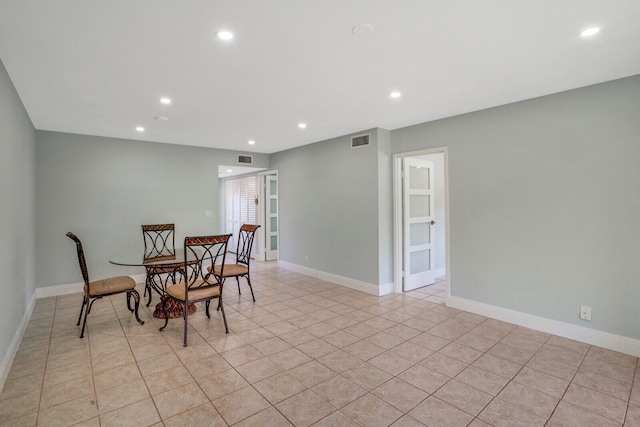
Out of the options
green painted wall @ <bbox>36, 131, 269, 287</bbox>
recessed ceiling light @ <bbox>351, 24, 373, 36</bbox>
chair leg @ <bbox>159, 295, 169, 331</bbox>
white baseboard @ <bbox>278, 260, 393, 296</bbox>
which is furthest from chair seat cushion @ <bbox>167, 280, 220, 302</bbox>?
recessed ceiling light @ <bbox>351, 24, 373, 36</bbox>

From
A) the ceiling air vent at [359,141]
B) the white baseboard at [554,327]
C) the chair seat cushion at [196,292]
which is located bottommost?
the white baseboard at [554,327]

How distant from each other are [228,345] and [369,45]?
9.41 feet

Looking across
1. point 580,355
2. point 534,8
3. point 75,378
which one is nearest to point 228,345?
point 75,378

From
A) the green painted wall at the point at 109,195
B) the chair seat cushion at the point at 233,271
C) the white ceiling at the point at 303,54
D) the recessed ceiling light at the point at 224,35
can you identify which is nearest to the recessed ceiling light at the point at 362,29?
the white ceiling at the point at 303,54

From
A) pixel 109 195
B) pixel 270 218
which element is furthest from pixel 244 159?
pixel 109 195

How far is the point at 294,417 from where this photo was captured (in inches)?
78.3

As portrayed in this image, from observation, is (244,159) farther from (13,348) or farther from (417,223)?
(13,348)

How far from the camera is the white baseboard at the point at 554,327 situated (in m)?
2.82

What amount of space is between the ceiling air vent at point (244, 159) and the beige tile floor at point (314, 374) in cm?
356

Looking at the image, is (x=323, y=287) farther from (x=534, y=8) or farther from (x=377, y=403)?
(x=534, y=8)

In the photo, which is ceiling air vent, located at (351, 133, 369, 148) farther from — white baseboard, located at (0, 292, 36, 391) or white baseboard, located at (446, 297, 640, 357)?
white baseboard, located at (0, 292, 36, 391)

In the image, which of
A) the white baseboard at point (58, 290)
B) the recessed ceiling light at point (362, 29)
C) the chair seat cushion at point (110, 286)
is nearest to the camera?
the recessed ceiling light at point (362, 29)

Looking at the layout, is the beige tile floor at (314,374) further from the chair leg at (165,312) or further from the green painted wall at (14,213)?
the green painted wall at (14,213)

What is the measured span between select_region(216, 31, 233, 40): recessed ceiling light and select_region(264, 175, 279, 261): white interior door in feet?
16.9
